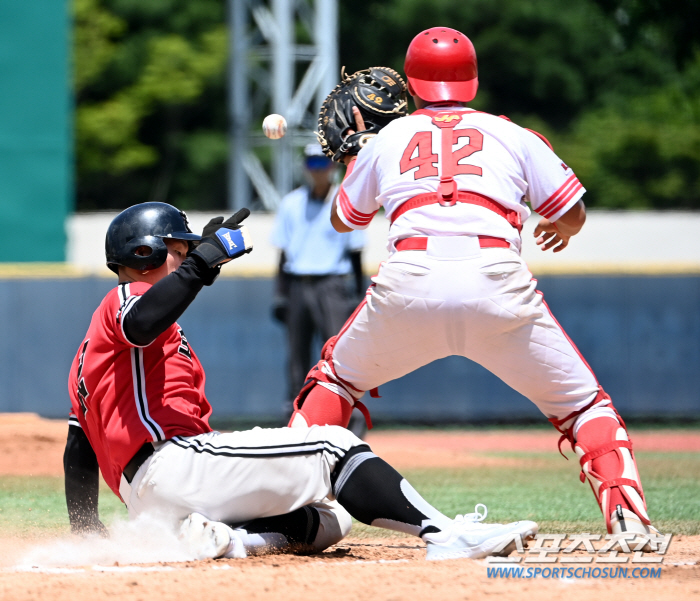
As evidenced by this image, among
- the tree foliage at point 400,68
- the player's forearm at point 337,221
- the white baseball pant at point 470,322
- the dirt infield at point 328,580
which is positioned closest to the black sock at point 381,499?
the dirt infield at point 328,580

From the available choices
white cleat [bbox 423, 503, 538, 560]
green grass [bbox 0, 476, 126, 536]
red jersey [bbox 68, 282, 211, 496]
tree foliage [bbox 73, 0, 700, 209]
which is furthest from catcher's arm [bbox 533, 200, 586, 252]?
tree foliage [bbox 73, 0, 700, 209]

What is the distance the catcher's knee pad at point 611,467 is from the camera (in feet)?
11.9

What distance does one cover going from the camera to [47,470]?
668 centimetres

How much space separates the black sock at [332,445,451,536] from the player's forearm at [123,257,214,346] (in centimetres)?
78

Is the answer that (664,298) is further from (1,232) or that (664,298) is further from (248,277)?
(1,232)

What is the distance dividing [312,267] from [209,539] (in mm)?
4684

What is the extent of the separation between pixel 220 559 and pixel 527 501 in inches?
97.7

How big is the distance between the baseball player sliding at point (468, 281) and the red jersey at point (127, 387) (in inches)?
21.7

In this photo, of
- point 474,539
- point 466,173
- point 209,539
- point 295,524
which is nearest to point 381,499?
point 474,539

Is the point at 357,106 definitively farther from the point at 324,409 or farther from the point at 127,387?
the point at 127,387

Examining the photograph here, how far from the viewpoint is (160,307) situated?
3.39m

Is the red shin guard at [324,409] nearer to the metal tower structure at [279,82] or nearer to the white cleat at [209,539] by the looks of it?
the white cleat at [209,539]

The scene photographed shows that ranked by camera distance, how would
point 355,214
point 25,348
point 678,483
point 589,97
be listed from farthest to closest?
point 589,97
point 25,348
point 678,483
point 355,214

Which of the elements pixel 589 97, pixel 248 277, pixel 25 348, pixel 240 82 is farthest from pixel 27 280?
pixel 589 97
